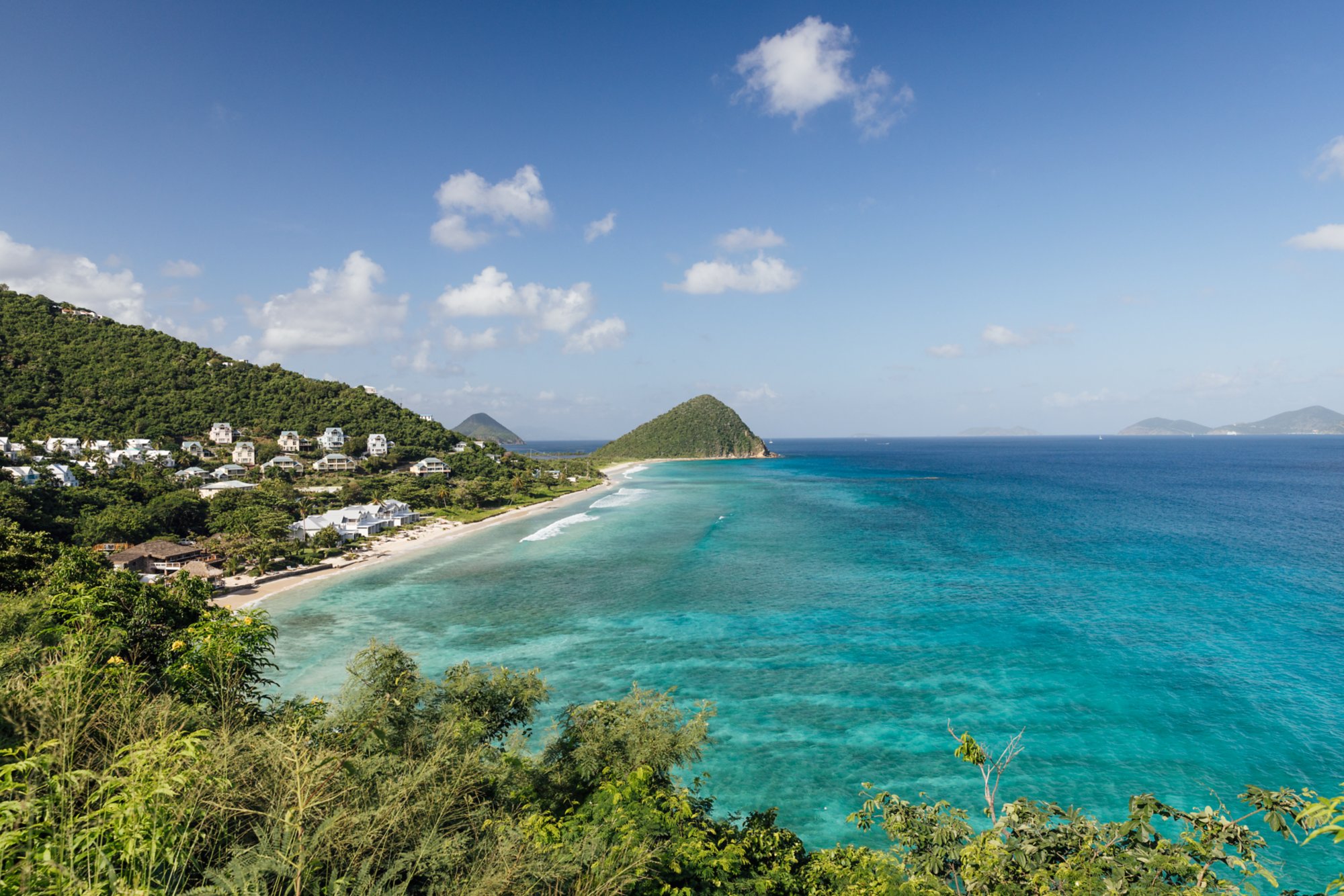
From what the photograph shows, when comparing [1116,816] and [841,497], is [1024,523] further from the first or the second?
[1116,816]

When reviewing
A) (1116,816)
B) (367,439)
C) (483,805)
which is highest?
Result: (367,439)

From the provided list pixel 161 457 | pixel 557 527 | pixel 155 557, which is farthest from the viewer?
pixel 161 457

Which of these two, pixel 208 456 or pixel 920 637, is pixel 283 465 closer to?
pixel 208 456

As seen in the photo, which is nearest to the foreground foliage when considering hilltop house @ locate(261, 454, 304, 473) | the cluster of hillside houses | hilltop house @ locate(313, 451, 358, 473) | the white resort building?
the cluster of hillside houses

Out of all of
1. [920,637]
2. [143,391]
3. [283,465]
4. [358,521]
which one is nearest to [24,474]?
[358,521]

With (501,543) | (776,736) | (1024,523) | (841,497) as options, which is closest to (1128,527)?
(1024,523)

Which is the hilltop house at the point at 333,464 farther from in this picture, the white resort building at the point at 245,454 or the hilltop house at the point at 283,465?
the white resort building at the point at 245,454

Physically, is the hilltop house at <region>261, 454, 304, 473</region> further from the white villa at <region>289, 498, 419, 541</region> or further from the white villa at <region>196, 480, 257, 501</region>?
the white villa at <region>289, 498, 419, 541</region>
